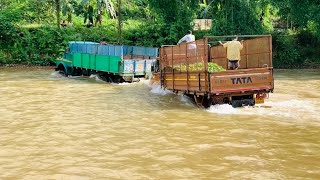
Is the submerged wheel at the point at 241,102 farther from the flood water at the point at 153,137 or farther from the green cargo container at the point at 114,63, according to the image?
the green cargo container at the point at 114,63

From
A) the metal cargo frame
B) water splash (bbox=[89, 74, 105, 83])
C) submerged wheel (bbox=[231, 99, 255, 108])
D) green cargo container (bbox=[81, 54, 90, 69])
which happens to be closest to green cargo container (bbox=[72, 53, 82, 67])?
green cargo container (bbox=[81, 54, 90, 69])

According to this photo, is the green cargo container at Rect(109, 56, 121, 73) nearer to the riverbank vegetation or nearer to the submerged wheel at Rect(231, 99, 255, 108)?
the submerged wheel at Rect(231, 99, 255, 108)

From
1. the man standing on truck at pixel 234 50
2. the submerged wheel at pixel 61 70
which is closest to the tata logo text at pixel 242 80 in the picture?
the man standing on truck at pixel 234 50

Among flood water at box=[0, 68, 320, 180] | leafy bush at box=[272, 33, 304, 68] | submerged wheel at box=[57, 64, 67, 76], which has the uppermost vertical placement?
leafy bush at box=[272, 33, 304, 68]

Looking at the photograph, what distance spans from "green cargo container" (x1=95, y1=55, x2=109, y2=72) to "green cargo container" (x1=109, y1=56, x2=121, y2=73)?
13.7 inches

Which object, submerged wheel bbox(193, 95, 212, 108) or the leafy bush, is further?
the leafy bush

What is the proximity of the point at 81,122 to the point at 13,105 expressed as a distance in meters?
3.87

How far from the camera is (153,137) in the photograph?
32.1ft

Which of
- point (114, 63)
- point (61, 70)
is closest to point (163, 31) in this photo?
point (61, 70)

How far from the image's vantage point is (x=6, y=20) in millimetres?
31922

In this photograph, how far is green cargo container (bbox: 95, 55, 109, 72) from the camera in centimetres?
2034

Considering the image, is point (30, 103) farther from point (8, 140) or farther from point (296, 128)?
point (296, 128)

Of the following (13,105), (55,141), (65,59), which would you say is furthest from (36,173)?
(65,59)

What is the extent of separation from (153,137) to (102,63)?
1146 cm
